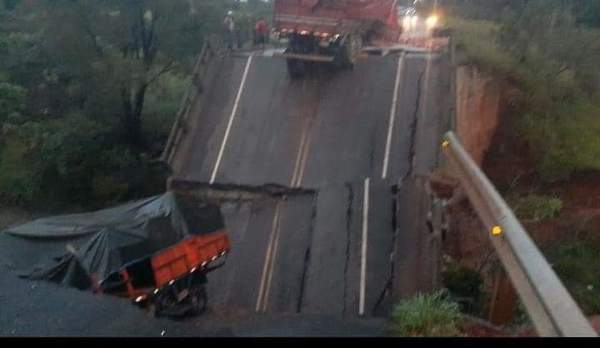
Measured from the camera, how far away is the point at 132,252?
33.0 ft

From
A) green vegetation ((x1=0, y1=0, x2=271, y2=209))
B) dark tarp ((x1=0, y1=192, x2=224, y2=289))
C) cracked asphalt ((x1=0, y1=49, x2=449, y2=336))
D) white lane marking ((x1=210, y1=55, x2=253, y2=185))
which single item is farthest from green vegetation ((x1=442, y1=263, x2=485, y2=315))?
green vegetation ((x1=0, y1=0, x2=271, y2=209))

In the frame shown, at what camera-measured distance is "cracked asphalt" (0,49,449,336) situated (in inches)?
457

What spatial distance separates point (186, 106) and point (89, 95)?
5.48 meters

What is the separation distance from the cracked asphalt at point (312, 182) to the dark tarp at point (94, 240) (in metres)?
0.46

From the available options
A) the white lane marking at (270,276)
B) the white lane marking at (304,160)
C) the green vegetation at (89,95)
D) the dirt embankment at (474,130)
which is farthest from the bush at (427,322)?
the green vegetation at (89,95)

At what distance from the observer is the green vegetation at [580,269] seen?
15.3m

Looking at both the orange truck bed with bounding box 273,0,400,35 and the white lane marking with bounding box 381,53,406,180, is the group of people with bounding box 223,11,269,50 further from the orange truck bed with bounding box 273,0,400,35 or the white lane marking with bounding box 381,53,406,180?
the white lane marking with bounding box 381,53,406,180

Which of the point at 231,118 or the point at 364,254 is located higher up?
the point at 231,118

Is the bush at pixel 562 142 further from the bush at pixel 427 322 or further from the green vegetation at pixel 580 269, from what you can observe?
the bush at pixel 427 322

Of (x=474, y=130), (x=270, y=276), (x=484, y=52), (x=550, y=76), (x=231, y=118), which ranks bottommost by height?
(x=474, y=130)

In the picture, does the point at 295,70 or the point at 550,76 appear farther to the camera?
the point at 550,76

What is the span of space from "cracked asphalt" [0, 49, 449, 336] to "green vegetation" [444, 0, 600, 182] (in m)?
5.16

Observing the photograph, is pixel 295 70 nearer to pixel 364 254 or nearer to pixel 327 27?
pixel 327 27

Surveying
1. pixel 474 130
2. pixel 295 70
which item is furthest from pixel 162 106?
pixel 474 130
